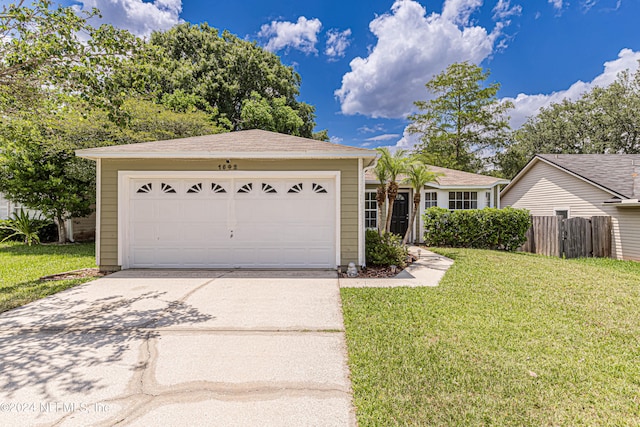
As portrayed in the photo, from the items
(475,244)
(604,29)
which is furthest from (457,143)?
(475,244)

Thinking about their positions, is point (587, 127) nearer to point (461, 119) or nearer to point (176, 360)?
point (461, 119)

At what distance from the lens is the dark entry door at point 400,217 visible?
12180 mm

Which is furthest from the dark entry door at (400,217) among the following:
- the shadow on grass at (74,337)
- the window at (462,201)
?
the shadow on grass at (74,337)

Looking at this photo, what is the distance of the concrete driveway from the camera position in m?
2.25

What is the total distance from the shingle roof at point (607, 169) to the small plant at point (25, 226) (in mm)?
21243

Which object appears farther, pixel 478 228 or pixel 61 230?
pixel 61 230

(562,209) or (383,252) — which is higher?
(562,209)

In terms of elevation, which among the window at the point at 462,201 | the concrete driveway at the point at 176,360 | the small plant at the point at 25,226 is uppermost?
the window at the point at 462,201

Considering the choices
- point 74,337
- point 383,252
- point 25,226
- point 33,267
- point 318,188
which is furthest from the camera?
point 25,226

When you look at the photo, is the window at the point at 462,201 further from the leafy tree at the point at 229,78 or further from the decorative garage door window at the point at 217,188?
the leafy tree at the point at 229,78

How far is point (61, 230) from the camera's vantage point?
11648 mm

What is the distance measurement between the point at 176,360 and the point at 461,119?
24.0m

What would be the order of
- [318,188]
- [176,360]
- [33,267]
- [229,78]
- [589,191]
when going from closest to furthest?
[176,360] → [318,188] → [33,267] → [589,191] → [229,78]

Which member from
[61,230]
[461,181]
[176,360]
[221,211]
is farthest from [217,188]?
[461,181]
